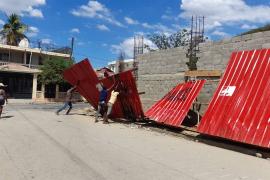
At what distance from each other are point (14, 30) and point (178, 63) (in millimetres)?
44929

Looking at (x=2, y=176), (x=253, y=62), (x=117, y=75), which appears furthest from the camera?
(x=117, y=75)

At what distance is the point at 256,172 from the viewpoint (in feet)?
26.6

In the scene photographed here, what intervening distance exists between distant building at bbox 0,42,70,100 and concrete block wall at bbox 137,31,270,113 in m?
26.6

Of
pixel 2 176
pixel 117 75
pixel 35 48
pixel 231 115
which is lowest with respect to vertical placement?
pixel 2 176

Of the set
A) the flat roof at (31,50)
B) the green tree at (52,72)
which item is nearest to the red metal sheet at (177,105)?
the green tree at (52,72)

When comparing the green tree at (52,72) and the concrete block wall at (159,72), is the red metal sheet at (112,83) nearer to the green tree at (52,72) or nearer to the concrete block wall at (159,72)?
the concrete block wall at (159,72)

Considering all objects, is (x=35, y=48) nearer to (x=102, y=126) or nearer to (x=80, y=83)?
(x=80, y=83)

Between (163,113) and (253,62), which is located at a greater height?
(253,62)

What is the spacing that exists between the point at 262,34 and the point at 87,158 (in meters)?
7.40

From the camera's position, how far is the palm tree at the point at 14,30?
57531mm

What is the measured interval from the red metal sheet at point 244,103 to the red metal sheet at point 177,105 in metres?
1.77

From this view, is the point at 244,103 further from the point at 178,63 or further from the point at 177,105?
the point at 178,63

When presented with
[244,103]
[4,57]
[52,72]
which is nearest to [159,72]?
[244,103]

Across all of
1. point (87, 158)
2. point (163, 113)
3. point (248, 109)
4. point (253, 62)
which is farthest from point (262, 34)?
point (87, 158)
